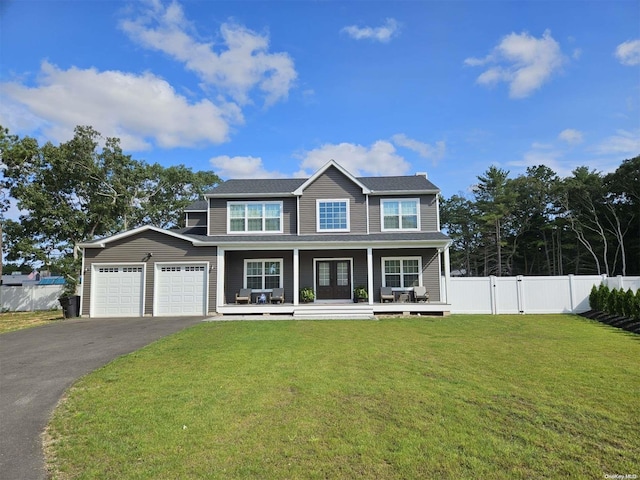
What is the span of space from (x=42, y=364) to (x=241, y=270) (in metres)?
11.0

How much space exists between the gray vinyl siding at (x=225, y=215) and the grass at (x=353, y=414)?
10.5 m

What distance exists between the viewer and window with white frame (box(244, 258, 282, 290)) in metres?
18.6

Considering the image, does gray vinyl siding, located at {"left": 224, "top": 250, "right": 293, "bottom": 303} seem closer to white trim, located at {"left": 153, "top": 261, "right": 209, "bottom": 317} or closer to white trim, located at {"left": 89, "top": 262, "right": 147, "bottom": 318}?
white trim, located at {"left": 153, "top": 261, "right": 209, "bottom": 317}

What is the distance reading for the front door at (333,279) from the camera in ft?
61.2

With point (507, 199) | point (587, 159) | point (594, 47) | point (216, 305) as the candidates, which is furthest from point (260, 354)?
point (587, 159)

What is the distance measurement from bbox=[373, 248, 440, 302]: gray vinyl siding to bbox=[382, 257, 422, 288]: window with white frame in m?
0.20

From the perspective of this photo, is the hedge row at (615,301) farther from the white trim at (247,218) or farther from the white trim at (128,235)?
the white trim at (128,235)

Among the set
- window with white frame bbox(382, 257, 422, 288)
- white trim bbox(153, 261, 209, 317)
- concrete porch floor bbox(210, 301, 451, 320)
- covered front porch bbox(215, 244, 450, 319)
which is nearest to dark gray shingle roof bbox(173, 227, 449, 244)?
covered front porch bbox(215, 244, 450, 319)

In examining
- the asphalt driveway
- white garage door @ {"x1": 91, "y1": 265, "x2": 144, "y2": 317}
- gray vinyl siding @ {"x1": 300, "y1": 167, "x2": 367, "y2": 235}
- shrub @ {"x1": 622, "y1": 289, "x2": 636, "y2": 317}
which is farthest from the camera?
gray vinyl siding @ {"x1": 300, "y1": 167, "x2": 367, "y2": 235}

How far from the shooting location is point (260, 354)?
8133 mm

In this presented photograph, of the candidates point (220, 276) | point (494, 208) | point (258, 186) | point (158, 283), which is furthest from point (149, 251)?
point (494, 208)

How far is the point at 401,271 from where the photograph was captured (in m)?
18.5

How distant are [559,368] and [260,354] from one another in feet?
19.2

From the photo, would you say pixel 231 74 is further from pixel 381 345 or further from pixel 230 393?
pixel 230 393
